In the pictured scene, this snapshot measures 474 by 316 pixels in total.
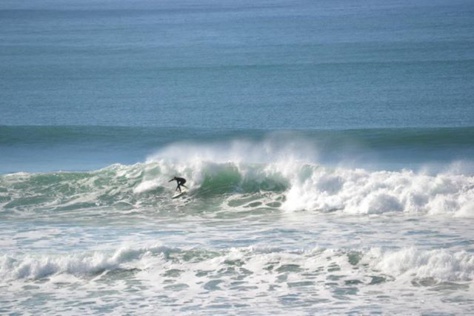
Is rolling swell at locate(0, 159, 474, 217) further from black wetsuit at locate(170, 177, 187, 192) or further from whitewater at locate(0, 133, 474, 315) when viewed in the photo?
black wetsuit at locate(170, 177, 187, 192)

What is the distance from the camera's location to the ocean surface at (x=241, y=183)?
20.0 m

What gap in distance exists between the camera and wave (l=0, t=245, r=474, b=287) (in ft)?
65.9

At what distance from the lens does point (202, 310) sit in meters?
18.8

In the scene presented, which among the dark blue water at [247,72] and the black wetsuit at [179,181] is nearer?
the black wetsuit at [179,181]

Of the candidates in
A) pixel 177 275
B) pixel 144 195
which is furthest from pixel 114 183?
pixel 177 275

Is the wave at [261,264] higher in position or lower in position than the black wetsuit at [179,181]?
lower

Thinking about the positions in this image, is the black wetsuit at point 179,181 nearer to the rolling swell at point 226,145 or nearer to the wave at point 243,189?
the wave at point 243,189

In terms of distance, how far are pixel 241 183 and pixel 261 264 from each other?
26.1 ft

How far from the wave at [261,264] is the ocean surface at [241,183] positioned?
0.15ft

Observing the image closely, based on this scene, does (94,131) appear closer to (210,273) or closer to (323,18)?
(210,273)

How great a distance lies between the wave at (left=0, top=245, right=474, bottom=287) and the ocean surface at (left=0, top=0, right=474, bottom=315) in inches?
1.8

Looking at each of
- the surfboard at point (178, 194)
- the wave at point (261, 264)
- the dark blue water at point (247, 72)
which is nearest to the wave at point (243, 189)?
the surfboard at point (178, 194)

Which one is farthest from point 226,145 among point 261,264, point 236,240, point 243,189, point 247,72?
point 247,72

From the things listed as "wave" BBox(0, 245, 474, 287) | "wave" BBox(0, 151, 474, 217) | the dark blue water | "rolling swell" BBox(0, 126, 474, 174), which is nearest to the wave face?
"wave" BBox(0, 151, 474, 217)
